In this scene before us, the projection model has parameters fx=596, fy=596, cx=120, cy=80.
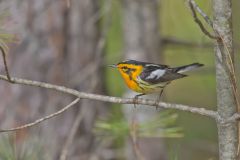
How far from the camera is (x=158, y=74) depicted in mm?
2668

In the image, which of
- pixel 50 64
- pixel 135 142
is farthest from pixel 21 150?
pixel 50 64

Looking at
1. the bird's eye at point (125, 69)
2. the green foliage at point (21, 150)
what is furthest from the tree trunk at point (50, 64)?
the green foliage at point (21, 150)

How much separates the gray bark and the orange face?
92cm

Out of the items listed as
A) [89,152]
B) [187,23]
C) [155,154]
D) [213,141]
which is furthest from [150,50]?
[213,141]

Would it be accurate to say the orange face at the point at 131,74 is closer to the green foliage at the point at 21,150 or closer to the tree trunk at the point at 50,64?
the green foliage at the point at 21,150

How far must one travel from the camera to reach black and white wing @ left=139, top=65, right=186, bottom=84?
101 inches

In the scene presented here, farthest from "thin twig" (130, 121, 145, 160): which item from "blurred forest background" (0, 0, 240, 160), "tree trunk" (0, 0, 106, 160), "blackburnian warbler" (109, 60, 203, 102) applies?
"tree trunk" (0, 0, 106, 160)

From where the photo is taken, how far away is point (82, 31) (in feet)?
13.3

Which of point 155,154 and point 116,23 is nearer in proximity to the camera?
point 155,154

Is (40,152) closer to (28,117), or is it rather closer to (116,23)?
(28,117)

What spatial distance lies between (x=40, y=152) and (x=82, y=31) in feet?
5.55

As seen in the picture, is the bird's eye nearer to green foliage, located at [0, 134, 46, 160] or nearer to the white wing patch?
the white wing patch

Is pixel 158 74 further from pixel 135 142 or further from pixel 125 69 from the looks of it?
pixel 135 142

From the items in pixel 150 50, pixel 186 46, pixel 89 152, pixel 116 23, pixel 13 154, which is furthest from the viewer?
pixel 116 23
